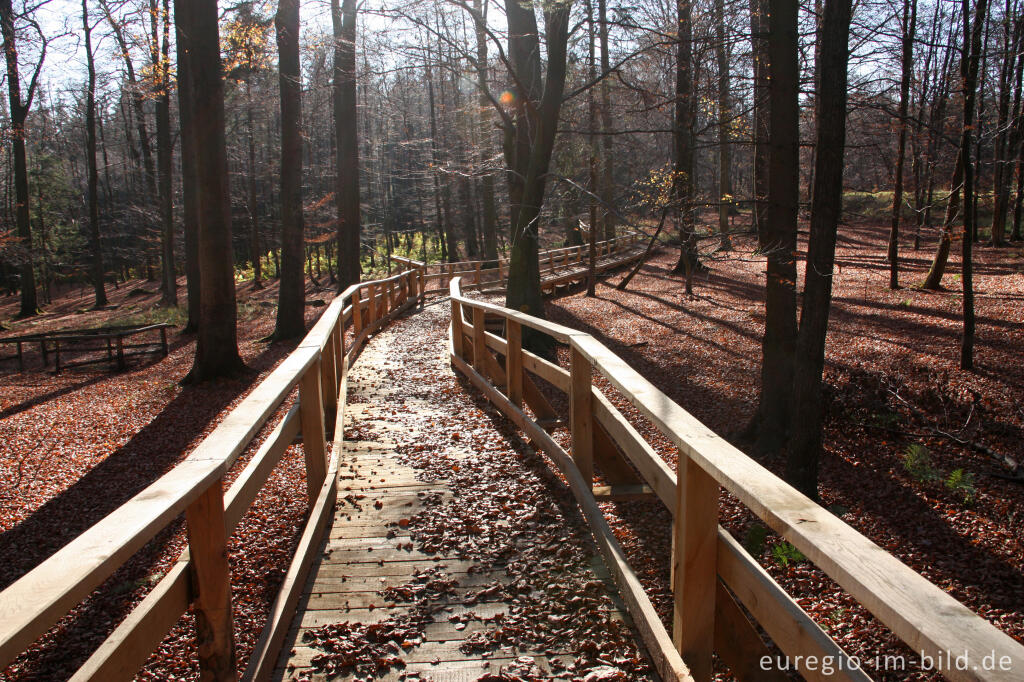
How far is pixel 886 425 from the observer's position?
811cm

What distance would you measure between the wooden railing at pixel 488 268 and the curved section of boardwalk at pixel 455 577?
1478 centimetres

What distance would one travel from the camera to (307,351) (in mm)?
4469

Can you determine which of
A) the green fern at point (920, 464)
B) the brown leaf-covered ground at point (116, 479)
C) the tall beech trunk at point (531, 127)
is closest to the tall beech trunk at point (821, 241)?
the green fern at point (920, 464)

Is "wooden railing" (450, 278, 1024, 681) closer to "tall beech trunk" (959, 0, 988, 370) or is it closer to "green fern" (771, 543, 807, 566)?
"green fern" (771, 543, 807, 566)

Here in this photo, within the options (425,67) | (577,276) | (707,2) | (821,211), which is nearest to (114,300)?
(577,276)

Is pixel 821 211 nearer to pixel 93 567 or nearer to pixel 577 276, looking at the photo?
pixel 93 567

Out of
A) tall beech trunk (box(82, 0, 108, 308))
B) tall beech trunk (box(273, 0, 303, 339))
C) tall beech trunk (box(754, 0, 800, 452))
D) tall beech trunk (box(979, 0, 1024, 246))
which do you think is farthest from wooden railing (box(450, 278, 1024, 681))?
tall beech trunk (box(82, 0, 108, 308))

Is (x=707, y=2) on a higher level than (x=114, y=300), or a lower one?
higher

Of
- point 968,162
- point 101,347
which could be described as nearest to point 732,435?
point 968,162

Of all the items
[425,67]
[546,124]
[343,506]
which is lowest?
[343,506]

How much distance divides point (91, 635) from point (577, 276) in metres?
19.8

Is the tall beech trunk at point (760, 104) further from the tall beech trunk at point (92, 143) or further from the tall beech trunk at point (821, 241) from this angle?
the tall beech trunk at point (92, 143)

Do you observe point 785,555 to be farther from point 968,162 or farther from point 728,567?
point 968,162

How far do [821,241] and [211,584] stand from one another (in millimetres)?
5434
